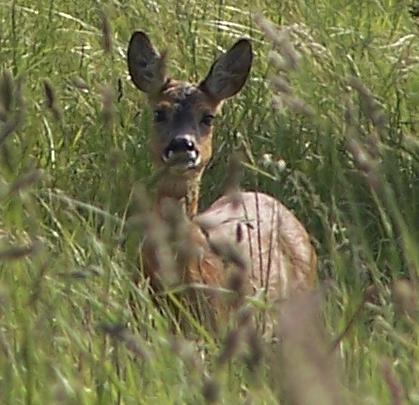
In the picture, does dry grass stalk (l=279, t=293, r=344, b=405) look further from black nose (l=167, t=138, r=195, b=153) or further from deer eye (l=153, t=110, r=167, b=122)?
deer eye (l=153, t=110, r=167, b=122)

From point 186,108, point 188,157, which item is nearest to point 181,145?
point 188,157

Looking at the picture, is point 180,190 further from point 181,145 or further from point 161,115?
point 161,115

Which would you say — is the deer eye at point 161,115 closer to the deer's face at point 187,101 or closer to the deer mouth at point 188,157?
the deer's face at point 187,101

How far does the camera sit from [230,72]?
262 inches

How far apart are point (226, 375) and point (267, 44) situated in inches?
184

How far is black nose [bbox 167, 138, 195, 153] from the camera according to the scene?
603 centimetres

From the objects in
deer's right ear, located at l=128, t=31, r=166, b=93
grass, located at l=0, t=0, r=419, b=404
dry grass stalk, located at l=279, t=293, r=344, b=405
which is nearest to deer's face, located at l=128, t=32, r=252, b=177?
deer's right ear, located at l=128, t=31, r=166, b=93

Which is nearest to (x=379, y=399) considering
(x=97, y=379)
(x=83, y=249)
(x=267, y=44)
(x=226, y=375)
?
(x=226, y=375)

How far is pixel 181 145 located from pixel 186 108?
41 centimetres

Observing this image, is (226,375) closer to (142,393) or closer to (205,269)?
(142,393)

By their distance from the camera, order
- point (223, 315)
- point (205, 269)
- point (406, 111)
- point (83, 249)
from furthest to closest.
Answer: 1. point (406, 111)
2. point (205, 269)
3. point (83, 249)
4. point (223, 315)

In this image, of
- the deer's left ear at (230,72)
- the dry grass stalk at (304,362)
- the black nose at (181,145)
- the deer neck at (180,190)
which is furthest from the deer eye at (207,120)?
the dry grass stalk at (304,362)

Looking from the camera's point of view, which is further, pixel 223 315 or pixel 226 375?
pixel 223 315

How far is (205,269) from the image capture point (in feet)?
17.4
